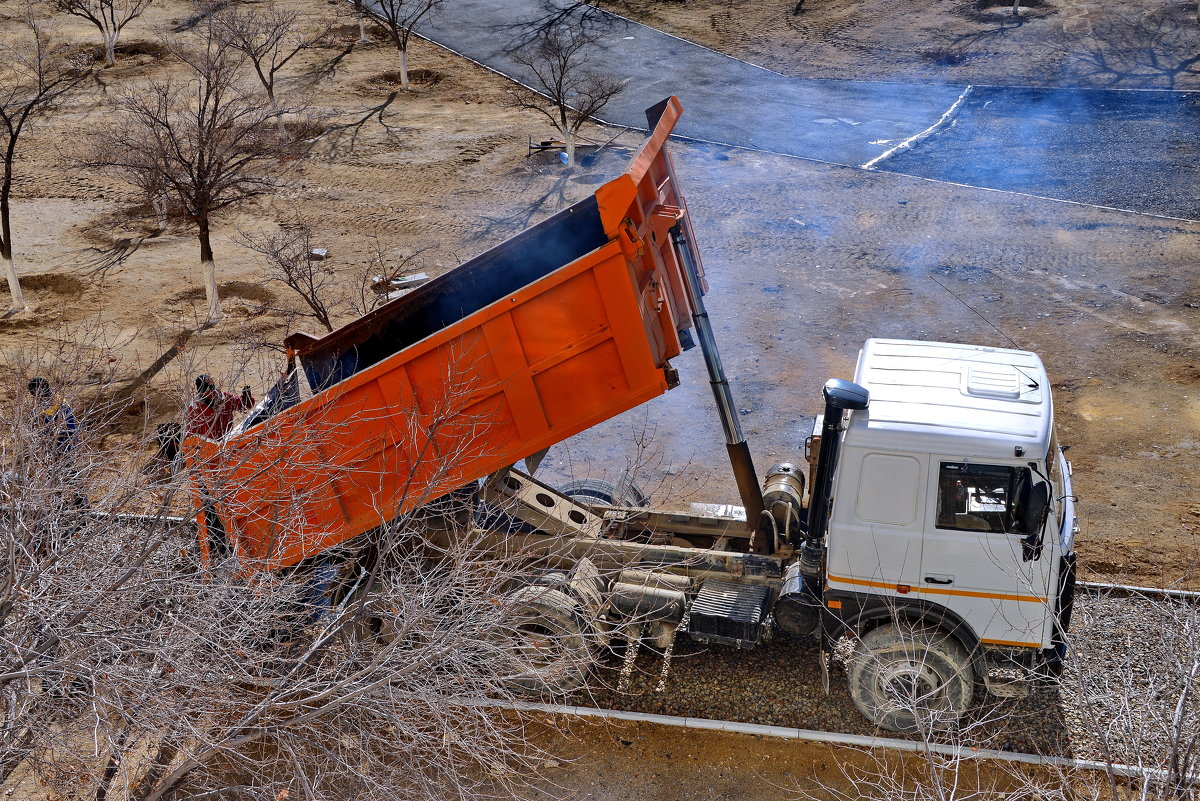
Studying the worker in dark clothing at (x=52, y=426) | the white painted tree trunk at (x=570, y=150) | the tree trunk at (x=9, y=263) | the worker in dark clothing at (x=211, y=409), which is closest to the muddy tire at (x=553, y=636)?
the worker in dark clothing at (x=211, y=409)

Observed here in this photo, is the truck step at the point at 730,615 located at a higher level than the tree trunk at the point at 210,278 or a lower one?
lower

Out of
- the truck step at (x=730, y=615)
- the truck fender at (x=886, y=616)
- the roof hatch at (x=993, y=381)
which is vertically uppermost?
the roof hatch at (x=993, y=381)

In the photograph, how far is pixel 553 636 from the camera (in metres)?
7.61

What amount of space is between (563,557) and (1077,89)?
60.4 feet

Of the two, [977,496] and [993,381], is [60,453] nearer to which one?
[977,496]

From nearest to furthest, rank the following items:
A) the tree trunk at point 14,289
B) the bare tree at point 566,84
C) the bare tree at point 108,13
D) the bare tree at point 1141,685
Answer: the bare tree at point 1141,685, the tree trunk at point 14,289, the bare tree at point 566,84, the bare tree at point 108,13

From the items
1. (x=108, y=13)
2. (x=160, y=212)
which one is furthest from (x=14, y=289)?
(x=108, y=13)

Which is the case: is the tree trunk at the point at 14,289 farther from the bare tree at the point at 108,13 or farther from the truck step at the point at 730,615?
the bare tree at the point at 108,13

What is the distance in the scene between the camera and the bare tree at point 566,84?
1992 cm

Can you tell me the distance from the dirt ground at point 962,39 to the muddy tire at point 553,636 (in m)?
18.7

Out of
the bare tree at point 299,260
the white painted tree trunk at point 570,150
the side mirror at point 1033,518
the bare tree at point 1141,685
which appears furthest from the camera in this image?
the white painted tree trunk at point 570,150

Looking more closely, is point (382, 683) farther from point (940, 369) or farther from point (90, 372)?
point (90, 372)

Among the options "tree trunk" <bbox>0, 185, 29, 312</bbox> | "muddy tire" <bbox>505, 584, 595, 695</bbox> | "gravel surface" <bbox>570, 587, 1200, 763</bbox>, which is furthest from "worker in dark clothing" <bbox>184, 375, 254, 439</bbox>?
"tree trunk" <bbox>0, 185, 29, 312</bbox>

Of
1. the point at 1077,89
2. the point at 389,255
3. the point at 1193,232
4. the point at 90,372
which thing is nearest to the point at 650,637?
the point at 90,372
